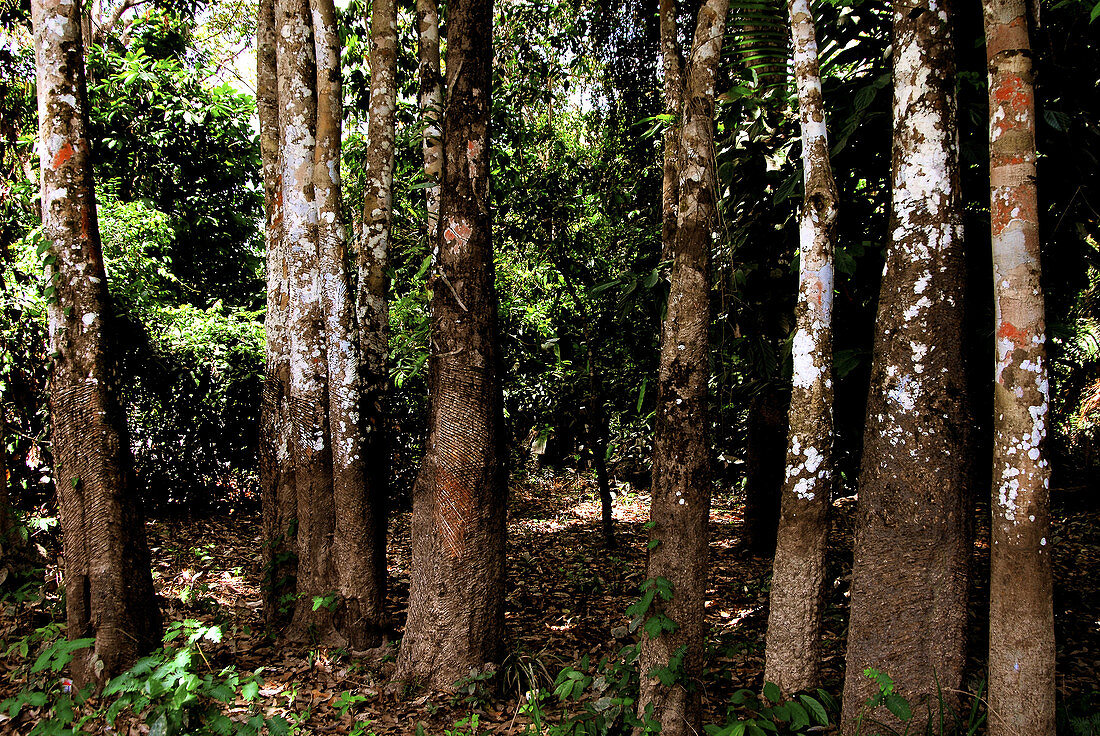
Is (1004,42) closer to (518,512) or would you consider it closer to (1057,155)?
(1057,155)

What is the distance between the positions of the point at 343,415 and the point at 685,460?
2.48 m

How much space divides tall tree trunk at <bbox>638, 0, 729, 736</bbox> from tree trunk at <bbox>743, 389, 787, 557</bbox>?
10.9 feet

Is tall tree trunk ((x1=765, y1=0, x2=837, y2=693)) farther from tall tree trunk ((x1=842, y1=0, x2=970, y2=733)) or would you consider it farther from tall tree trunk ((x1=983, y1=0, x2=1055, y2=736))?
tall tree trunk ((x1=983, y1=0, x2=1055, y2=736))

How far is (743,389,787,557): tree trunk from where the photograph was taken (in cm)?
609

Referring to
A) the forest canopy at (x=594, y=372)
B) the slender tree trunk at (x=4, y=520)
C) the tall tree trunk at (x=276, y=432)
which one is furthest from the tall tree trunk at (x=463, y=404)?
the slender tree trunk at (x=4, y=520)

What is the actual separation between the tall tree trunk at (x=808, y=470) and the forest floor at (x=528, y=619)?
59 cm

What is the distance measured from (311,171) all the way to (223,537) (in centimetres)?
469

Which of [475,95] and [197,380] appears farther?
[197,380]

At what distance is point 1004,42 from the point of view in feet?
8.41

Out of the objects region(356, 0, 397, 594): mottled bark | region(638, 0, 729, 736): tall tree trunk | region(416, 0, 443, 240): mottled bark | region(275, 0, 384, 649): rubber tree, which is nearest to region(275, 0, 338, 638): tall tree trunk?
region(275, 0, 384, 649): rubber tree

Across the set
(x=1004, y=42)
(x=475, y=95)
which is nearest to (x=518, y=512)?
(x=475, y=95)

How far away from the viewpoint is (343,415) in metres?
4.31

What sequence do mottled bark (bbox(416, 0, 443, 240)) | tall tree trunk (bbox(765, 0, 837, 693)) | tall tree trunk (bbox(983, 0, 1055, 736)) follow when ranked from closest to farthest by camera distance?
tall tree trunk (bbox(983, 0, 1055, 736))
tall tree trunk (bbox(765, 0, 837, 693))
mottled bark (bbox(416, 0, 443, 240))

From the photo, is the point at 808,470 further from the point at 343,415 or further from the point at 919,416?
the point at 343,415
